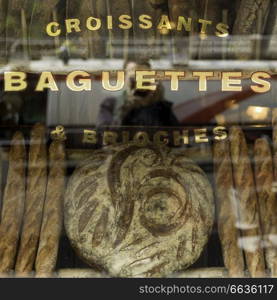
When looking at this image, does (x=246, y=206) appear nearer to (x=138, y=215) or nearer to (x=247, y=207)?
(x=247, y=207)

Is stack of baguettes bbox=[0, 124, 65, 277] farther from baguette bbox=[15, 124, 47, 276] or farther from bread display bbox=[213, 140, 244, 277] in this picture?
bread display bbox=[213, 140, 244, 277]

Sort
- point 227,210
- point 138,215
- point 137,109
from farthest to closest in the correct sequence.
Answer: point 137,109 < point 227,210 < point 138,215

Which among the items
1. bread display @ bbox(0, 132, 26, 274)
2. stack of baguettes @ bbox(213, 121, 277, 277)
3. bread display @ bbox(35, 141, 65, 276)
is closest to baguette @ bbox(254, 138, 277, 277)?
stack of baguettes @ bbox(213, 121, 277, 277)

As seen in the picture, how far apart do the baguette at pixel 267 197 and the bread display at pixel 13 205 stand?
1.00 metres

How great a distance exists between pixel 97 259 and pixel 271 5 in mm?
1278

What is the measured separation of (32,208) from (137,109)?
2.11ft

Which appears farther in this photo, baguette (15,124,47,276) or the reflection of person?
the reflection of person

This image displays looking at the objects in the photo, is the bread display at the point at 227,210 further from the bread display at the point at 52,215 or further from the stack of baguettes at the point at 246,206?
the bread display at the point at 52,215

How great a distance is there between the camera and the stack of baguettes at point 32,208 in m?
2.31

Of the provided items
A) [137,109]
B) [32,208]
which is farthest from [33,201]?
[137,109]

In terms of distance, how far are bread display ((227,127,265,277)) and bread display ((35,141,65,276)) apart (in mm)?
744

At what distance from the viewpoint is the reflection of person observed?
8.39 feet

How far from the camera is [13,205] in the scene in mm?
2396

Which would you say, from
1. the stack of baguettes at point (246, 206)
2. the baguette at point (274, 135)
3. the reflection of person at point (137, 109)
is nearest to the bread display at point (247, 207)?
the stack of baguettes at point (246, 206)
